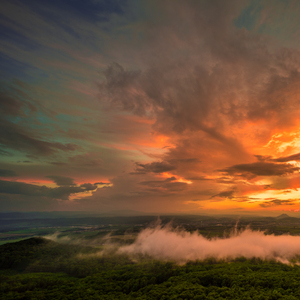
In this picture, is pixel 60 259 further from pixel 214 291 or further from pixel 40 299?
pixel 214 291

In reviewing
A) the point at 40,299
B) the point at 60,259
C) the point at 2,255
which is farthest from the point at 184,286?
the point at 2,255

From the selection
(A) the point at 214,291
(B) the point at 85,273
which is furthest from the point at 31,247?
(A) the point at 214,291

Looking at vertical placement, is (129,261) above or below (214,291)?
below

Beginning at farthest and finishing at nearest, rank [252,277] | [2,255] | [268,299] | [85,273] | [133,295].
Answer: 1. [2,255]
2. [85,273]
3. [252,277]
4. [133,295]
5. [268,299]

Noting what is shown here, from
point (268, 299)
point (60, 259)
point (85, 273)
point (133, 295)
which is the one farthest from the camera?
point (60, 259)

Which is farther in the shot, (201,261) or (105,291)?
(201,261)

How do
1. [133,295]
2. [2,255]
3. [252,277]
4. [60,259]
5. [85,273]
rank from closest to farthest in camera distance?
[133,295]
[252,277]
[85,273]
[2,255]
[60,259]

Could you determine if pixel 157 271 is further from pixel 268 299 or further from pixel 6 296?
pixel 6 296
